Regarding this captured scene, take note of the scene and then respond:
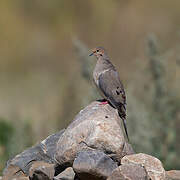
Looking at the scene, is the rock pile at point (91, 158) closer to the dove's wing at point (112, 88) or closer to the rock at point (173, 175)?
the rock at point (173, 175)

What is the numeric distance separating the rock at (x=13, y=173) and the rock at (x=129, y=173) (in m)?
2.38

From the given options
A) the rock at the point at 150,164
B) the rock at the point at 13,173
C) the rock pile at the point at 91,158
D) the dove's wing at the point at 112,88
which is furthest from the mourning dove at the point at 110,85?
the rock at the point at 13,173

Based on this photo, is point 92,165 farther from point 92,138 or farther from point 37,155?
point 37,155

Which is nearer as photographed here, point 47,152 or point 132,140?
point 47,152

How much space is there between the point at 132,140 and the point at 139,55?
23.6 ft

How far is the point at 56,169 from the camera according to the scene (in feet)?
37.6

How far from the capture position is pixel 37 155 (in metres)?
12.4

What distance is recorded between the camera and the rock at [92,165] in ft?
34.3

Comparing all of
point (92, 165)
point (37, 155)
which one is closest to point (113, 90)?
point (37, 155)

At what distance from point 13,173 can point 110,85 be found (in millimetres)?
2600

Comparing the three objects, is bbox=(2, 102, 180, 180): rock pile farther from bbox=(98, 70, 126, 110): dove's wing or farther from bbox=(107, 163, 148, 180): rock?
bbox=(98, 70, 126, 110): dove's wing

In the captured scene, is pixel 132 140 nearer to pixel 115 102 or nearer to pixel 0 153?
pixel 0 153

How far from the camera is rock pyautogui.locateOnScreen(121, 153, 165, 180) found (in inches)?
447

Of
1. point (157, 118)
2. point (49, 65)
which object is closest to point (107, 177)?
point (157, 118)
